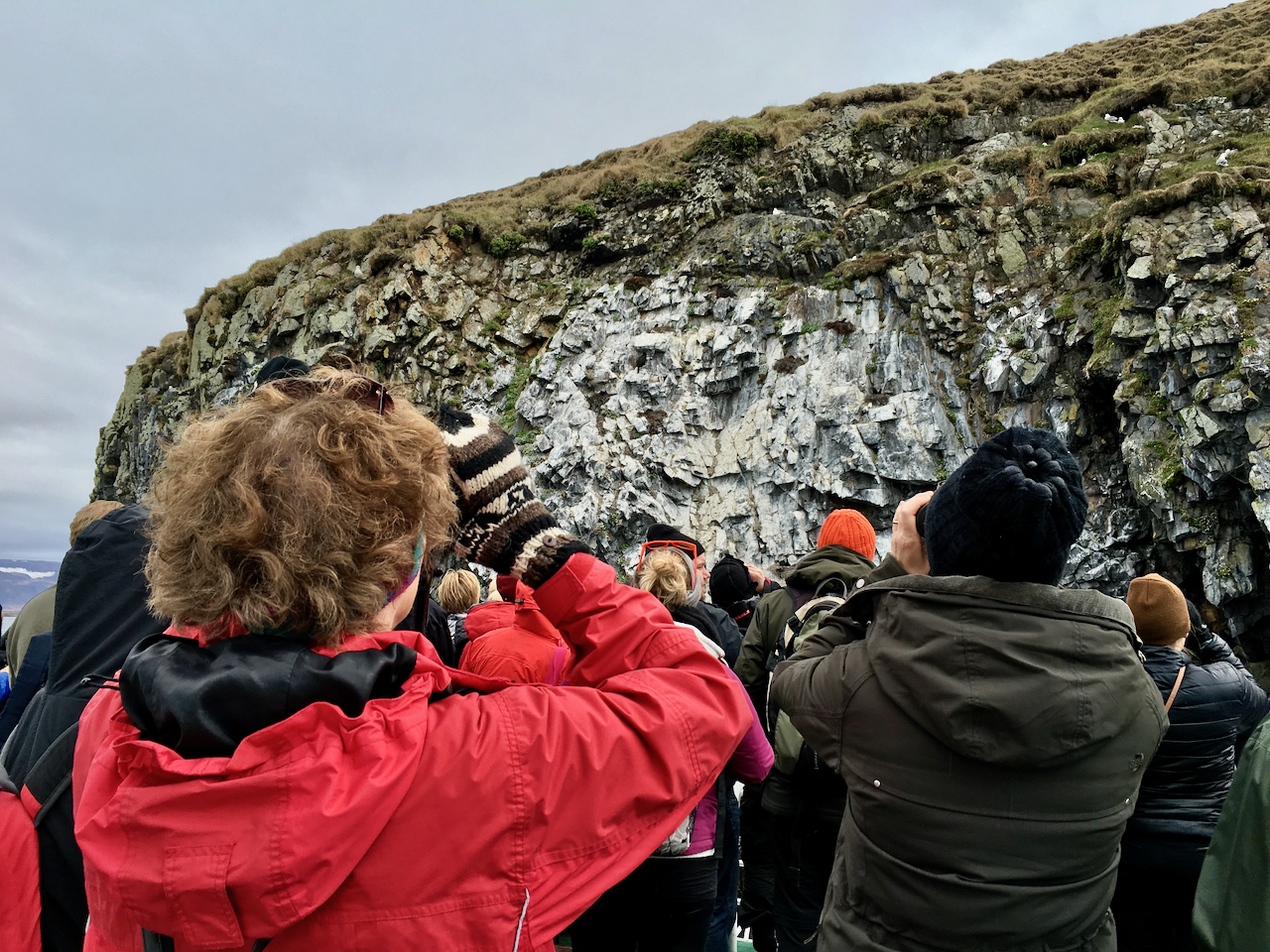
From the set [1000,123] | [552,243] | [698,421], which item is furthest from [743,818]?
[1000,123]

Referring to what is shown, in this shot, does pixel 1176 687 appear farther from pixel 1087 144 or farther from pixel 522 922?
pixel 1087 144

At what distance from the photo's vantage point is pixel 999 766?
70.3 inches

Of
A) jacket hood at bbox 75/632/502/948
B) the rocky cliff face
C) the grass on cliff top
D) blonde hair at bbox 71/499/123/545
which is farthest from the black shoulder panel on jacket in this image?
the grass on cliff top

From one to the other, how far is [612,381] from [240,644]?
17.6 meters

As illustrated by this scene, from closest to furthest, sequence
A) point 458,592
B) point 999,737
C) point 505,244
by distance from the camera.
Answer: point 999,737, point 458,592, point 505,244

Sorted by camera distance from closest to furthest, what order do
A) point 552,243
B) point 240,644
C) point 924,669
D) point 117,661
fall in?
point 240,644 < point 924,669 < point 117,661 < point 552,243

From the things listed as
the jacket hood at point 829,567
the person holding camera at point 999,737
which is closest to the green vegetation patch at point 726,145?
the jacket hood at point 829,567

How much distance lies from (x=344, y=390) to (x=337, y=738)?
0.64 meters

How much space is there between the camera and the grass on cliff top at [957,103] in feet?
57.9

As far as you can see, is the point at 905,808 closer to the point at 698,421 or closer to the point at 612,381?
the point at 698,421

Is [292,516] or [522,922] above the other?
[292,516]

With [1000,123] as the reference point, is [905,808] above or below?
below

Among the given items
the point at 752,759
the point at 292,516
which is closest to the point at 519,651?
the point at 752,759

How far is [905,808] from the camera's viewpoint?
6.10ft
